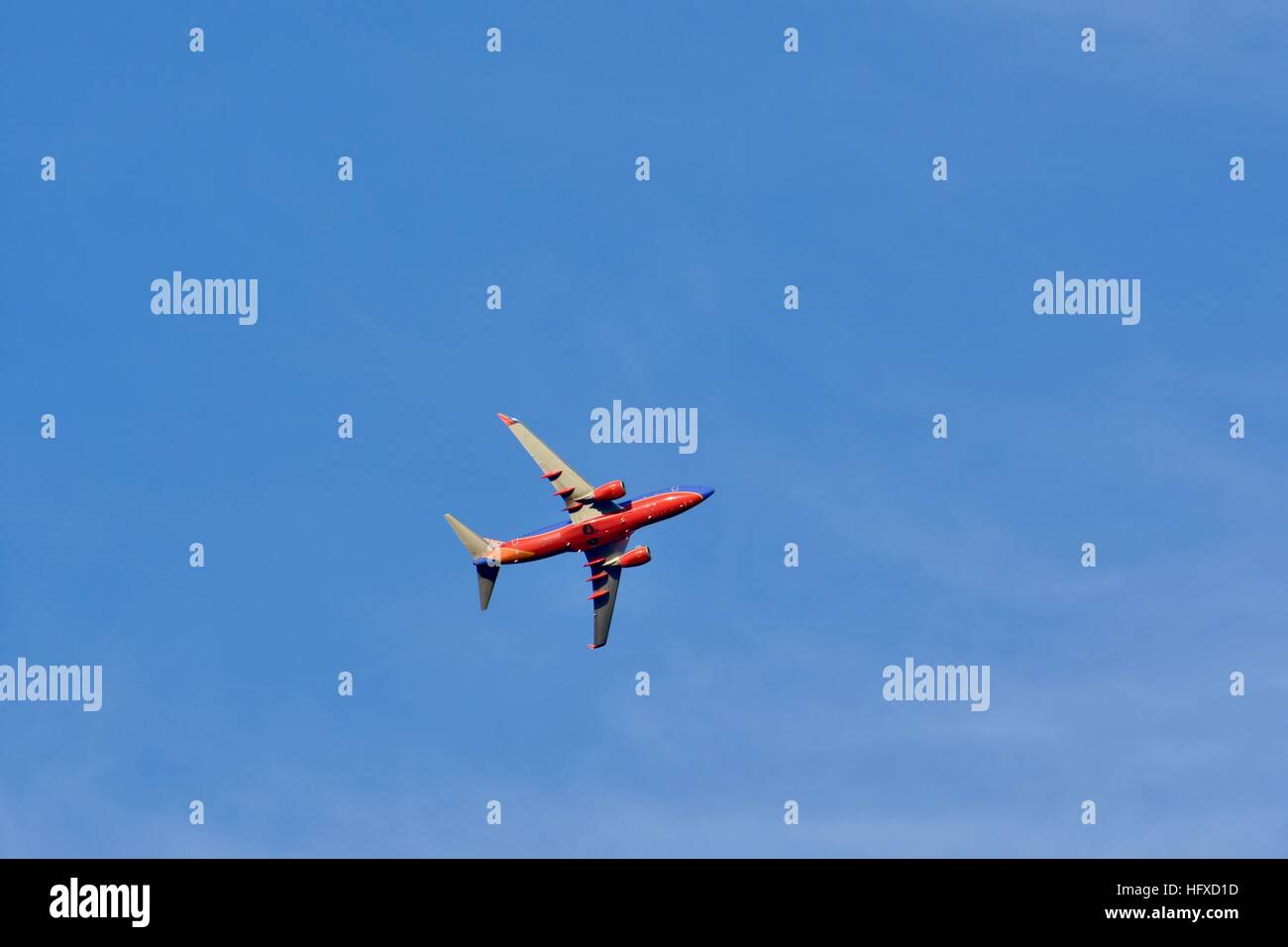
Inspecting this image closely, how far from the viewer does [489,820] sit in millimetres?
145625

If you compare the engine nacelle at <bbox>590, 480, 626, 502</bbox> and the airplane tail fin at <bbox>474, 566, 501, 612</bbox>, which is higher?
the engine nacelle at <bbox>590, 480, 626, 502</bbox>

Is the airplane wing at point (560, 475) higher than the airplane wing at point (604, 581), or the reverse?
the airplane wing at point (560, 475)

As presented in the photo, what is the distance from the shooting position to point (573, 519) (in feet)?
522

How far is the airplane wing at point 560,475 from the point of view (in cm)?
15812

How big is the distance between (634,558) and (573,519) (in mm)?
5850

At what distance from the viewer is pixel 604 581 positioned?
162 m

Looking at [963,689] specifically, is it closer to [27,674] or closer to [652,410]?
[652,410]

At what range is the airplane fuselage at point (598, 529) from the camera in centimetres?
15850

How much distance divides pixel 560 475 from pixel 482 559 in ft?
27.3

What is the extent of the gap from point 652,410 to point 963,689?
29.6 meters

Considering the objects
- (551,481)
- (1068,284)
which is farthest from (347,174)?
(1068,284)

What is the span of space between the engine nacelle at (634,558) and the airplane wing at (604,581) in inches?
18.4

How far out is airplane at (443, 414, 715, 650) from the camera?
158 m
